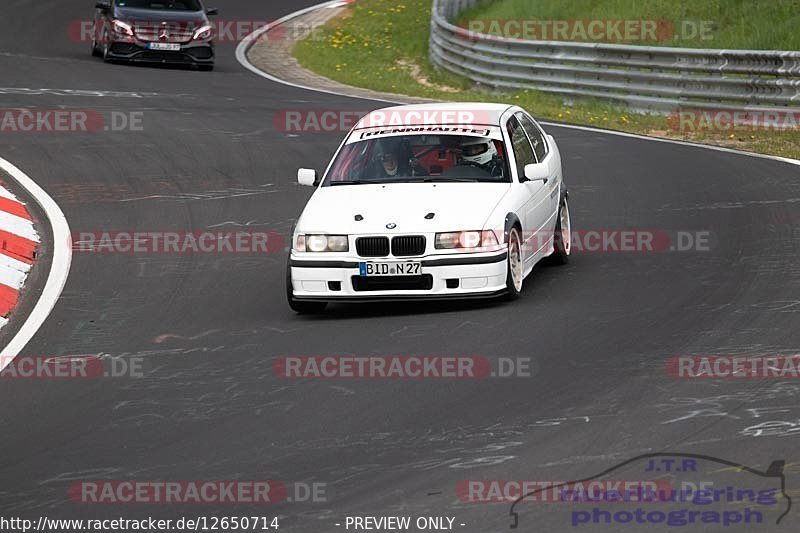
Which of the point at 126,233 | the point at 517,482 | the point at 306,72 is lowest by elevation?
the point at 306,72

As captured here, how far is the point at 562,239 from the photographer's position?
12.5 meters

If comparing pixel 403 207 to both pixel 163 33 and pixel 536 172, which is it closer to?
pixel 536 172

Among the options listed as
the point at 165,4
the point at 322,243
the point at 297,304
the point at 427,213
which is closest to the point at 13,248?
the point at 297,304

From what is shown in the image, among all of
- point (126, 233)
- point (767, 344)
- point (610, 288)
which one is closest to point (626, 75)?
point (126, 233)

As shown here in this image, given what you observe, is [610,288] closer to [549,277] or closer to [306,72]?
[549,277]

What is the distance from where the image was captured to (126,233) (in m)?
14.1

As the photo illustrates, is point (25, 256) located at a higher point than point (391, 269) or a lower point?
lower

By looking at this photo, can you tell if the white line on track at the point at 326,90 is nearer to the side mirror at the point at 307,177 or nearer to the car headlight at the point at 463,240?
the side mirror at the point at 307,177

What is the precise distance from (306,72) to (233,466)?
77.3 ft

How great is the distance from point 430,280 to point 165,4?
19723mm

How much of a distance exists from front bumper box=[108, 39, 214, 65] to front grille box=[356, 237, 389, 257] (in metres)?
18.0

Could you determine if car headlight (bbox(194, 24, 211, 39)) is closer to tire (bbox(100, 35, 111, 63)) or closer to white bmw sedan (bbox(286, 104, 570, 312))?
tire (bbox(100, 35, 111, 63))

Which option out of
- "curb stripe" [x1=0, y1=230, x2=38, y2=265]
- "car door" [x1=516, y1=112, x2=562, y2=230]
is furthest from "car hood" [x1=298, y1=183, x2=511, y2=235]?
"curb stripe" [x1=0, y1=230, x2=38, y2=265]

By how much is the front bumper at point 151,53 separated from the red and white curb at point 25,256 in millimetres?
11489
